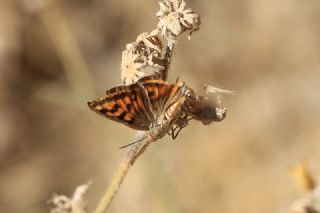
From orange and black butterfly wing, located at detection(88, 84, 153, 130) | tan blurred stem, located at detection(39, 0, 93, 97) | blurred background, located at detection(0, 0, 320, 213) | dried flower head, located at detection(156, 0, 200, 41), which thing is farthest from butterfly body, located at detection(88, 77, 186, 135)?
blurred background, located at detection(0, 0, 320, 213)

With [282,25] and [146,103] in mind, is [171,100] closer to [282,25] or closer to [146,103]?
[146,103]

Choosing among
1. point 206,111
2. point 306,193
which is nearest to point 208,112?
point 206,111

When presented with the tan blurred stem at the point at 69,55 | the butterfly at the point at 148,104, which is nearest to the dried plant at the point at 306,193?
the butterfly at the point at 148,104

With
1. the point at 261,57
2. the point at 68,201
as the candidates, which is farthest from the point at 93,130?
the point at 68,201

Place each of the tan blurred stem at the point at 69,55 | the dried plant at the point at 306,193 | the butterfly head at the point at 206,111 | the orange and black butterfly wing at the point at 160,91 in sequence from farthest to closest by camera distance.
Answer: the tan blurred stem at the point at 69,55, the dried plant at the point at 306,193, the butterfly head at the point at 206,111, the orange and black butterfly wing at the point at 160,91

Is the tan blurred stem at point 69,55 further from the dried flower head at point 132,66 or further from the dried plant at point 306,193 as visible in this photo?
the dried flower head at point 132,66

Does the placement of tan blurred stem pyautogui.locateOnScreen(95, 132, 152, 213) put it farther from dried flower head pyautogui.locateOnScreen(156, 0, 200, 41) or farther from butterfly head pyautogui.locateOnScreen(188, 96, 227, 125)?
dried flower head pyautogui.locateOnScreen(156, 0, 200, 41)
